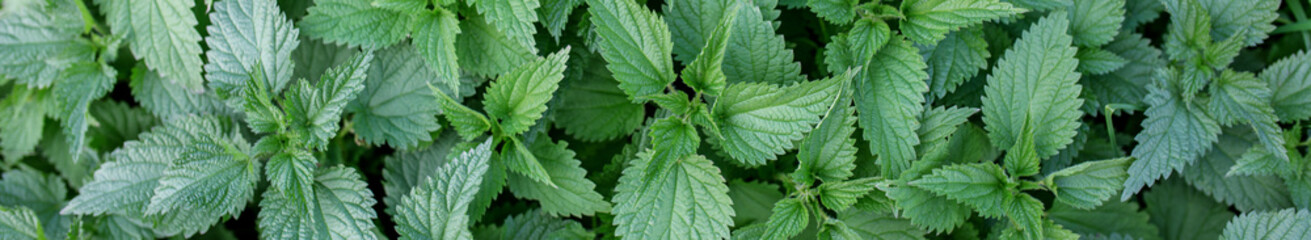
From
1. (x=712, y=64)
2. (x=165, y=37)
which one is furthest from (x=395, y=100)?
(x=712, y=64)

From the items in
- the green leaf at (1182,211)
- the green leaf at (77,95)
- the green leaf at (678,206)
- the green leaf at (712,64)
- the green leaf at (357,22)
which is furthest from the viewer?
the green leaf at (1182,211)

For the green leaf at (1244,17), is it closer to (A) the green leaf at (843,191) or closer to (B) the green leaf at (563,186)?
(A) the green leaf at (843,191)

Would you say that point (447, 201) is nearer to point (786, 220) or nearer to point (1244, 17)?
point (786, 220)

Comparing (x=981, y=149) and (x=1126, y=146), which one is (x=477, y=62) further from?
(x=1126, y=146)

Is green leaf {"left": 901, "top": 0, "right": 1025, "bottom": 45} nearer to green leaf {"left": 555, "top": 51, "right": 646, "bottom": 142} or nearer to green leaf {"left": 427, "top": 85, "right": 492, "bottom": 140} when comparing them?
green leaf {"left": 555, "top": 51, "right": 646, "bottom": 142}

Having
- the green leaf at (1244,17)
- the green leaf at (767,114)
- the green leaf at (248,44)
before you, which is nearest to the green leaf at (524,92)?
the green leaf at (767,114)
